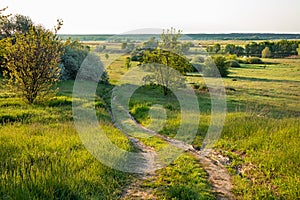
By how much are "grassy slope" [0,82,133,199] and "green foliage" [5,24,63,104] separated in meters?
6.36

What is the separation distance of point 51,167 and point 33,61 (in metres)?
11.8

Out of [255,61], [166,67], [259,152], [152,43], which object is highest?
[152,43]

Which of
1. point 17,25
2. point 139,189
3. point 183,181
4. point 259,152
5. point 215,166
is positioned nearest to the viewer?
point 139,189

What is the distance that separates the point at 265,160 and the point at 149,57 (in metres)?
19.4

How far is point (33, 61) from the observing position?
17.9 meters

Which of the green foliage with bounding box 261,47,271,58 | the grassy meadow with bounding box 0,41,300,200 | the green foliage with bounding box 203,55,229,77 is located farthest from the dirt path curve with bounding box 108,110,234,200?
the green foliage with bounding box 261,47,271,58

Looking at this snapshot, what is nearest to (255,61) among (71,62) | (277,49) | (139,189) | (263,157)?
(277,49)

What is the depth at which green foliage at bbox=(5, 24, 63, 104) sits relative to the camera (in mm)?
17562

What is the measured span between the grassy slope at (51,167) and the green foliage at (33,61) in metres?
6.36

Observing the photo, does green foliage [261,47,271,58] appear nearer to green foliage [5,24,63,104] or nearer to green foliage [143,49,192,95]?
green foliage [143,49,192,95]

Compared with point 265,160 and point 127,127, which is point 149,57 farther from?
point 265,160

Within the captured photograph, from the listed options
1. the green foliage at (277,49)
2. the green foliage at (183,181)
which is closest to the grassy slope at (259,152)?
the green foliage at (183,181)

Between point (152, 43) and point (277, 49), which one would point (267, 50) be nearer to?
point (277, 49)

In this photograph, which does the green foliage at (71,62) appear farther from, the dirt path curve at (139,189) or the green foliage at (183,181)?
the dirt path curve at (139,189)
